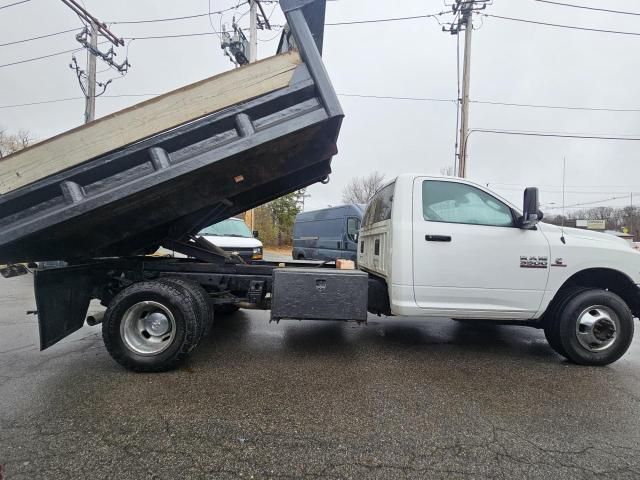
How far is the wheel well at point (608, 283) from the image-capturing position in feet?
12.6

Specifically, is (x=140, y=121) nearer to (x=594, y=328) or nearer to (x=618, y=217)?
(x=594, y=328)

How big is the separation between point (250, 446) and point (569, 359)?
11.9ft

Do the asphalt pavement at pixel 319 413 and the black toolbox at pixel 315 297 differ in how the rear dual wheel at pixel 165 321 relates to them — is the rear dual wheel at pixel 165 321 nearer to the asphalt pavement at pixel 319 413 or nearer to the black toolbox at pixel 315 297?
the asphalt pavement at pixel 319 413

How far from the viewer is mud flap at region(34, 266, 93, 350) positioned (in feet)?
10.5

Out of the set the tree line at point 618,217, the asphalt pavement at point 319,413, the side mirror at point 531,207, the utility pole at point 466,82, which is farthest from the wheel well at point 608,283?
the tree line at point 618,217

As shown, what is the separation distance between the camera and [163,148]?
2.95 meters

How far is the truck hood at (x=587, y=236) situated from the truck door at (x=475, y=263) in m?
0.14

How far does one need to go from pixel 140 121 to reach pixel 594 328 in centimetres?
500

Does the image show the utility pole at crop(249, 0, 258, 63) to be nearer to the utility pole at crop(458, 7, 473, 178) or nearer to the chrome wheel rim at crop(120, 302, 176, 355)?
the utility pole at crop(458, 7, 473, 178)

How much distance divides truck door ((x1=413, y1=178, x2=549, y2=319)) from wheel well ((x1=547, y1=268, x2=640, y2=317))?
0.41 metres

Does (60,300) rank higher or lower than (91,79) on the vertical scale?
lower

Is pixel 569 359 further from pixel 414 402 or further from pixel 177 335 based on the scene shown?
pixel 177 335

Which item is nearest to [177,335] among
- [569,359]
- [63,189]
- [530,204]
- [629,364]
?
[63,189]

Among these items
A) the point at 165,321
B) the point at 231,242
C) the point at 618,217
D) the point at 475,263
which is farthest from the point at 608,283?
the point at 618,217
